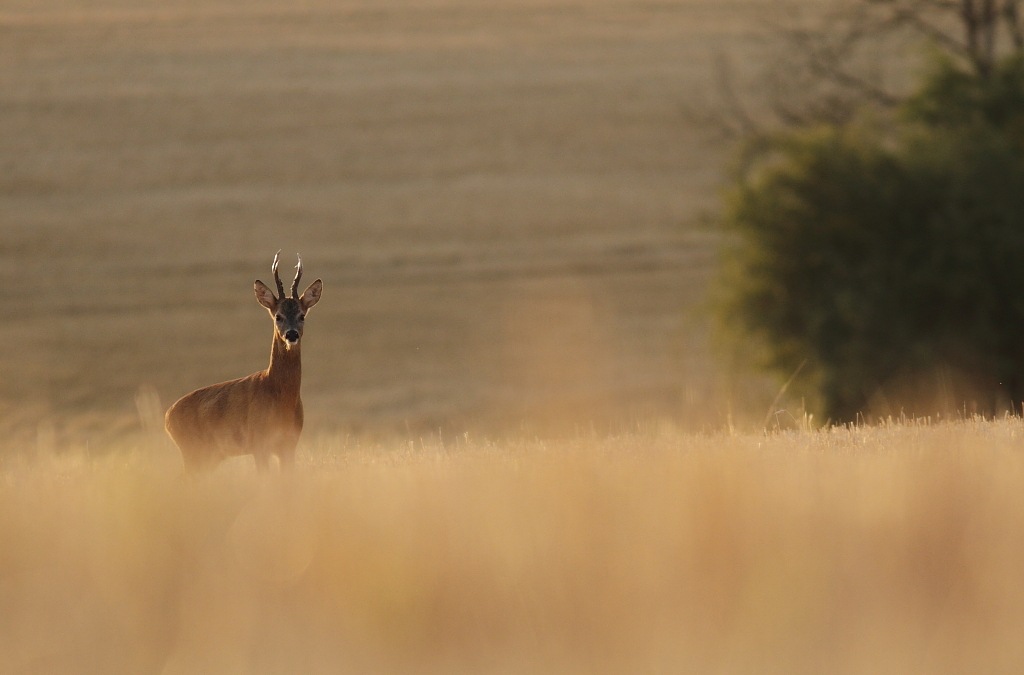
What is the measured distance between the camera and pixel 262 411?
7387mm

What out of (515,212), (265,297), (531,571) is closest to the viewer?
(531,571)

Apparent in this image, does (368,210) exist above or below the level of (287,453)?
above

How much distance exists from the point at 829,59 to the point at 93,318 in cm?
1869

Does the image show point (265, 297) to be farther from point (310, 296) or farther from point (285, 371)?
point (285, 371)

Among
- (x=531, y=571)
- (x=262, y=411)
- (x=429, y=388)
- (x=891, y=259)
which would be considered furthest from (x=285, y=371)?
(x=429, y=388)

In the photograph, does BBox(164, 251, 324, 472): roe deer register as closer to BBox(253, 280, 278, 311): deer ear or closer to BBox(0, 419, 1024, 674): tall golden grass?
BBox(253, 280, 278, 311): deer ear

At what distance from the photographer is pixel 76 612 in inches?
189

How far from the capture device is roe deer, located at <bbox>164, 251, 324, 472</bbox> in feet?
23.9

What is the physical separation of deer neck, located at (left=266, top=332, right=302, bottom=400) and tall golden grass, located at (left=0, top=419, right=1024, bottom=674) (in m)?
1.57

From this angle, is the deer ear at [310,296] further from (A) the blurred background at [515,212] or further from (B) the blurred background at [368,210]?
(B) the blurred background at [368,210]

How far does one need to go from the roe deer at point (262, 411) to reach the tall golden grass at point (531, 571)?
1.43 m

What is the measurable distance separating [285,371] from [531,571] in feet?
9.23

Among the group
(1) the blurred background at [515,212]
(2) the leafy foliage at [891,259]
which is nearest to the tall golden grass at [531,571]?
(1) the blurred background at [515,212]

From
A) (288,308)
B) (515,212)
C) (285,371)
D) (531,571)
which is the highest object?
(515,212)
